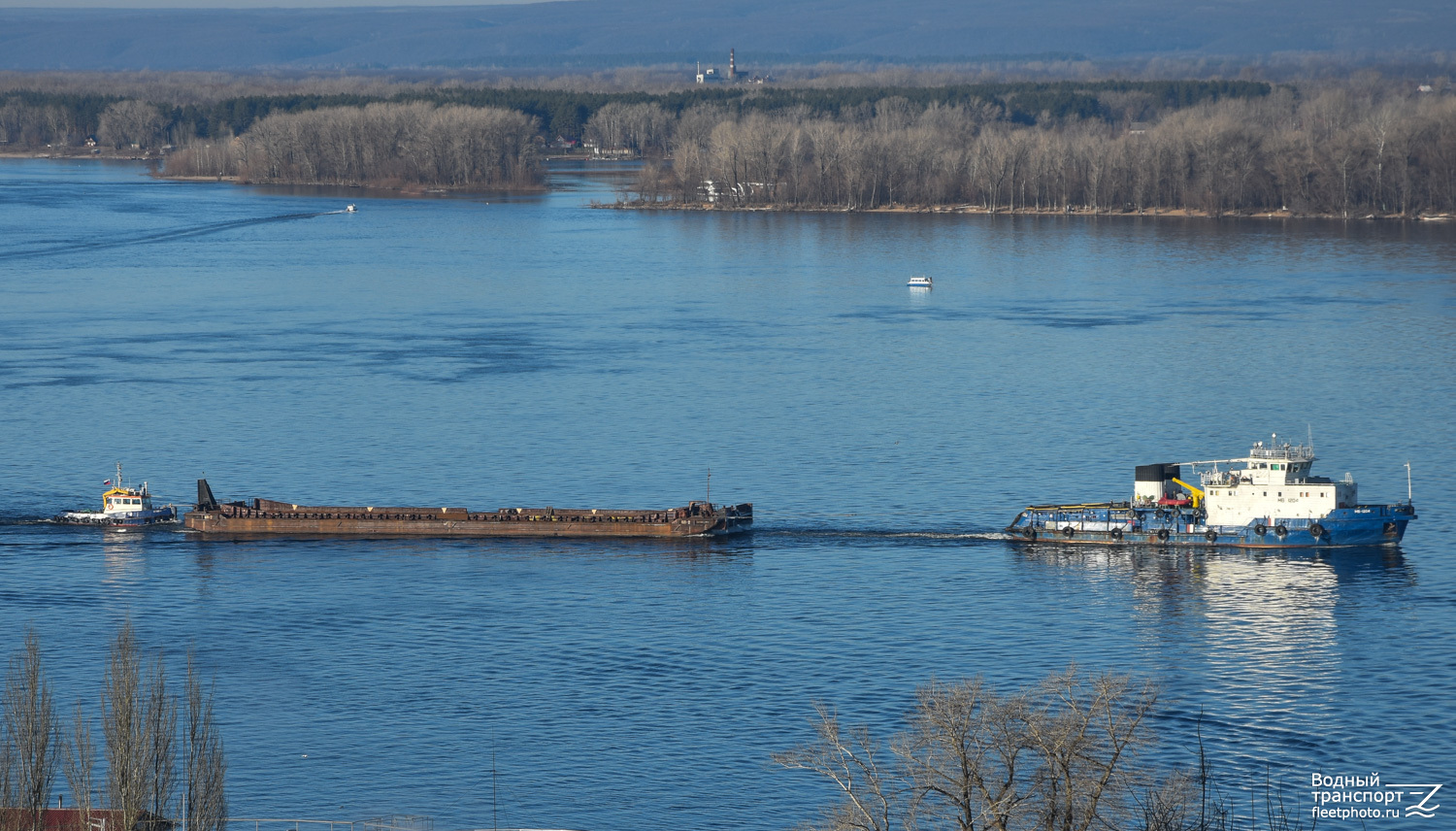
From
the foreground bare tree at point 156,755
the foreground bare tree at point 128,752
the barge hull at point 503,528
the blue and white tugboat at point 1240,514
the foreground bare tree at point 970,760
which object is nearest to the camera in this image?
the foreground bare tree at point 970,760

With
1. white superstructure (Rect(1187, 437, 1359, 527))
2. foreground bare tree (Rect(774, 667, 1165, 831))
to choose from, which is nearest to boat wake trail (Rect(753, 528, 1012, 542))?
white superstructure (Rect(1187, 437, 1359, 527))

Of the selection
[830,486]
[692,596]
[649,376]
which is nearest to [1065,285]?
[649,376]

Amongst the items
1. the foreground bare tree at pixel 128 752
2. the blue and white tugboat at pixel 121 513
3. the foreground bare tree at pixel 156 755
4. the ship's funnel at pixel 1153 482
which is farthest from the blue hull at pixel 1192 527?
the foreground bare tree at pixel 128 752

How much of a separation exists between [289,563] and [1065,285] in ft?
247

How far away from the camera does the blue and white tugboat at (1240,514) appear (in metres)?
54.5

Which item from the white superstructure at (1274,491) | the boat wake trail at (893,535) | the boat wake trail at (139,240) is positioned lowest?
the boat wake trail at (893,535)

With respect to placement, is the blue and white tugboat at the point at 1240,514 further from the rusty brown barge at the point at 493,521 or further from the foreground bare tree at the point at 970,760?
the foreground bare tree at the point at 970,760

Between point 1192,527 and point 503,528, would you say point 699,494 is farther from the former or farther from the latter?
point 1192,527

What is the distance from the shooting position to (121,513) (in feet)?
192

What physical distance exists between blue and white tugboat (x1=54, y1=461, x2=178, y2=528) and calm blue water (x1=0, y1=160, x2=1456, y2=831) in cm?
66

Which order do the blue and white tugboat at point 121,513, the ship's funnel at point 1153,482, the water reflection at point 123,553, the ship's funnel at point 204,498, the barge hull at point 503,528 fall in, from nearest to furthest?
1. the water reflection at point 123,553
2. the ship's funnel at point 1153,482
3. the barge hull at point 503,528
4. the blue and white tugboat at point 121,513
5. the ship's funnel at point 204,498

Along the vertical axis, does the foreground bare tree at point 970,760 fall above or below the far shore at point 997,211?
below
